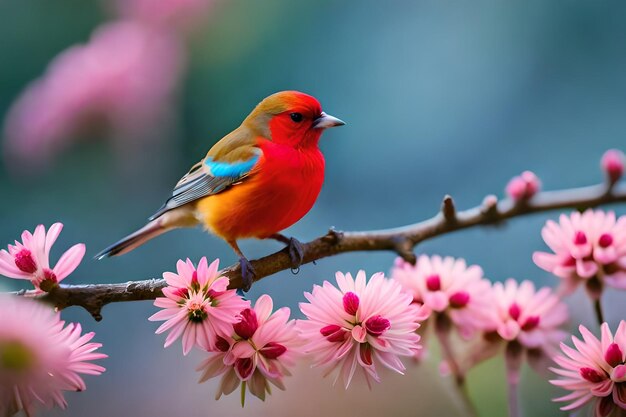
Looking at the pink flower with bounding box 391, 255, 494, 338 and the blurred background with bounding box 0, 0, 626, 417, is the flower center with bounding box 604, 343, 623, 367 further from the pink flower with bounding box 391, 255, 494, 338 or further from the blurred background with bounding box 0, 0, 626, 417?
the blurred background with bounding box 0, 0, 626, 417

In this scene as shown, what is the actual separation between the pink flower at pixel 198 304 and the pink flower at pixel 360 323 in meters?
0.05

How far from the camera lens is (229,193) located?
63 centimetres

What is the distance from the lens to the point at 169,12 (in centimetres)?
133

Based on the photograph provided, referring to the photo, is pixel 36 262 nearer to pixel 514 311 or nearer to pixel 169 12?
pixel 514 311

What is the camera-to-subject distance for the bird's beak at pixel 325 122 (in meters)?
0.59

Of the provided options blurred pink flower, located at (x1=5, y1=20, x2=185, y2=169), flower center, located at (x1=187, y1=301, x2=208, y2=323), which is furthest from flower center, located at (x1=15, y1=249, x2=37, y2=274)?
blurred pink flower, located at (x1=5, y1=20, x2=185, y2=169)

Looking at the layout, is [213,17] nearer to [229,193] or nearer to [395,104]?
[395,104]

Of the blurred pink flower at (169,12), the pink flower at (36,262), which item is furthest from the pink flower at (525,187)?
the blurred pink flower at (169,12)

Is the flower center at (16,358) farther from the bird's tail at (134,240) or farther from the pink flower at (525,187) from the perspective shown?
the pink flower at (525,187)

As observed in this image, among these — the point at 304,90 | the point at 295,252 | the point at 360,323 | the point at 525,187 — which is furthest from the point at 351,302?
the point at 304,90

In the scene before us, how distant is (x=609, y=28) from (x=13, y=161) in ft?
3.84

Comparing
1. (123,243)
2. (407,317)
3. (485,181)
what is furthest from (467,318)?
(485,181)

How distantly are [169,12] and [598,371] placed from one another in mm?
1060

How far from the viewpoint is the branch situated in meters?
0.48
